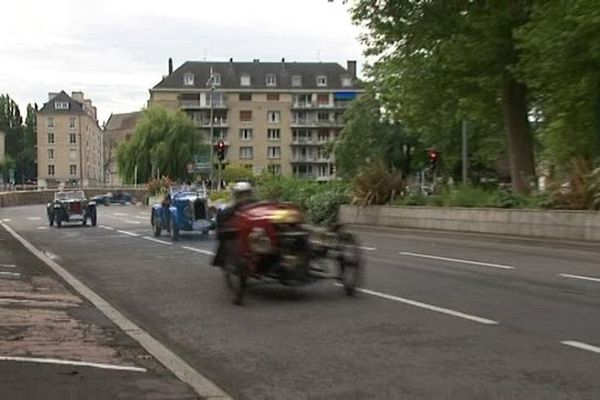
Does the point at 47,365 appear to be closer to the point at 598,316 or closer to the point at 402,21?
the point at 598,316

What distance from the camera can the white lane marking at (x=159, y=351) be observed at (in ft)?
22.3

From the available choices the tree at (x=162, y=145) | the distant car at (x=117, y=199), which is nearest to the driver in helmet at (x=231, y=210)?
the distant car at (x=117, y=199)

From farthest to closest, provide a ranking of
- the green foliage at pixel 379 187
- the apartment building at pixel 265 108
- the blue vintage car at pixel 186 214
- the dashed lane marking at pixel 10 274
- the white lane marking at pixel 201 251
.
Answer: the apartment building at pixel 265 108 → the green foliage at pixel 379 187 → the blue vintage car at pixel 186 214 → the white lane marking at pixel 201 251 → the dashed lane marking at pixel 10 274

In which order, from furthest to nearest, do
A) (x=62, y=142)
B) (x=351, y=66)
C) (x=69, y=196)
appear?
(x=62, y=142) < (x=351, y=66) < (x=69, y=196)

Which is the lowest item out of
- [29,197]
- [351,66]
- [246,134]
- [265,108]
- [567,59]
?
[29,197]

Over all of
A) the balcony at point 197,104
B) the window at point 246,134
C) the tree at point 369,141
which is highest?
the balcony at point 197,104

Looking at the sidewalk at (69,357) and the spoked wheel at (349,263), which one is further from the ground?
the spoked wheel at (349,263)

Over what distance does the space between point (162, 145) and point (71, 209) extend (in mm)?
54547

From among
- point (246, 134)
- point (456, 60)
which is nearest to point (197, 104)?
point (246, 134)

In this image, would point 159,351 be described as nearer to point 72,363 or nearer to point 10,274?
point 72,363

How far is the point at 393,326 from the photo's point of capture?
31.7 feet

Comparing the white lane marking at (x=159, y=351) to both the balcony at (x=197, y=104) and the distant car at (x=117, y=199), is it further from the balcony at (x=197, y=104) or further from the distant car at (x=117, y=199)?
the balcony at (x=197, y=104)

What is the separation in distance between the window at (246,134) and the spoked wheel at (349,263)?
127 m

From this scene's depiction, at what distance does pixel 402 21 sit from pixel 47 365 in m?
23.5
